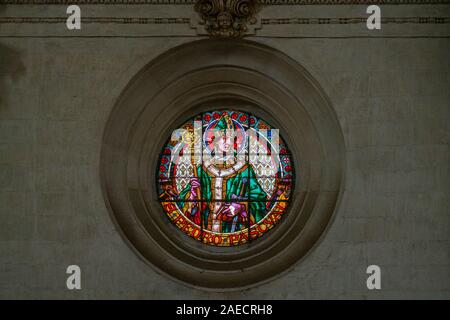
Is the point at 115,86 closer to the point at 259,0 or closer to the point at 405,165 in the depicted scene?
the point at 259,0

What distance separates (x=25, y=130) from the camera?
14445 millimetres

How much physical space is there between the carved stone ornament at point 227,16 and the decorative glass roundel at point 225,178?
147 cm

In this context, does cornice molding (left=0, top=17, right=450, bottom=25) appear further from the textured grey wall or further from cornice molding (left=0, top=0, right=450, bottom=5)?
cornice molding (left=0, top=0, right=450, bottom=5)

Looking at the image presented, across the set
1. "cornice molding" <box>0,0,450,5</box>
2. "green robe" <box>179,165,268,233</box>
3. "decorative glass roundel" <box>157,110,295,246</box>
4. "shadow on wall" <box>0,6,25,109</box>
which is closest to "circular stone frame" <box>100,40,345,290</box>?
"decorative glass roundel" <box>157,110,295,246</box>

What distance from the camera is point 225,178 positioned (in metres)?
15.3

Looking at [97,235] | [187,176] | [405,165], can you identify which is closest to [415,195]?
[405,165]

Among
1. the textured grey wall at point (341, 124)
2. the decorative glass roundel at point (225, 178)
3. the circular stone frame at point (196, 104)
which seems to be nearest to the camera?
the textured grey wall at point (341, 124)

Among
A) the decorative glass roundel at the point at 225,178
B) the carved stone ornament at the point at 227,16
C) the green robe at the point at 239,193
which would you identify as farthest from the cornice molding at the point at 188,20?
the green robe at the point at 239,193

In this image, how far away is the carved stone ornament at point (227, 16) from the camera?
14.5 metres

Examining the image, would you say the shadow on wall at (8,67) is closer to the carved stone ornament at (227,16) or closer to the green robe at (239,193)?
the carved stone ornament at (227,16)

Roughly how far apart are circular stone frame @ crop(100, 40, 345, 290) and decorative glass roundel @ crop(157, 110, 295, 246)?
17 centimetres

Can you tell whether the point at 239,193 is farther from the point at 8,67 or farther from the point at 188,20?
the point at 8,67

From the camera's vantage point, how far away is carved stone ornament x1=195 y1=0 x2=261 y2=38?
14547 mm
